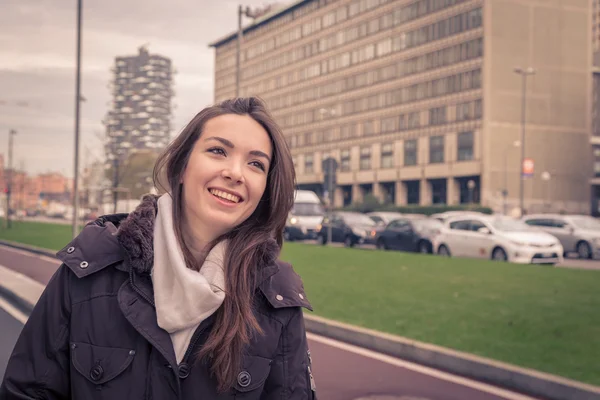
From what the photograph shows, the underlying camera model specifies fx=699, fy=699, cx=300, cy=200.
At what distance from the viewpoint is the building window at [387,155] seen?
3016 inches

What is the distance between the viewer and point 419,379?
20.6 ft

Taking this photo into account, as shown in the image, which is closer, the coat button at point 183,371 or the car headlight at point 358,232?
the coat button at point 183,371

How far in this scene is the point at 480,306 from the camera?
1006 centimetres

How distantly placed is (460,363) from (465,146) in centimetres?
6177

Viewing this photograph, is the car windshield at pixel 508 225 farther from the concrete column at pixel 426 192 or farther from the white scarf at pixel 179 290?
the concrete column at pixel 426 192

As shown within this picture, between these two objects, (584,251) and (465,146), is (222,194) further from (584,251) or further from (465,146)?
(465,146)

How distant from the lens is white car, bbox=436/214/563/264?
20203 mm

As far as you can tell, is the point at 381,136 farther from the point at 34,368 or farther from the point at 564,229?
the point at 34,368

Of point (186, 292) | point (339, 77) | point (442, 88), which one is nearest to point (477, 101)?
point (442, 88)

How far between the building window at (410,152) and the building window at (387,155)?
2347 mm

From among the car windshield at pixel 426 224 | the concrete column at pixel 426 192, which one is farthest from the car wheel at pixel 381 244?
the concrete column at pixel 426 192

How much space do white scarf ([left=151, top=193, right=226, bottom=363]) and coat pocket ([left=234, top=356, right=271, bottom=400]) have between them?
179mm

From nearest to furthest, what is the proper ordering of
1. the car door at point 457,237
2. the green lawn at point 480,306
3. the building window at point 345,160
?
the green lawn at point 480,306 < the car door at point 457,237 < the building window at point 345,160

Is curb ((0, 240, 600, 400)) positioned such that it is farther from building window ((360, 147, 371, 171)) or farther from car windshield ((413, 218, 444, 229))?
building window ((360, 147, 371, 171))
